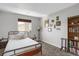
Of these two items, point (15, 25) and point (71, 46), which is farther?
point (71, 46)

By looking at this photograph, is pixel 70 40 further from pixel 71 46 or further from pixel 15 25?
pixel 15 25

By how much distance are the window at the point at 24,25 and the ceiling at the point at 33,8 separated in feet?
0.46

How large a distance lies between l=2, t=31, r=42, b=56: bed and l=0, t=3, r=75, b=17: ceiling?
39 centimetres

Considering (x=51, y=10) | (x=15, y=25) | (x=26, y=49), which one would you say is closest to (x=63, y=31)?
(x=51, y=10)

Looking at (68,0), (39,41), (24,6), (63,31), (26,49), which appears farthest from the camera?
(63,31)

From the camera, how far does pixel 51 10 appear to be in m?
1.44

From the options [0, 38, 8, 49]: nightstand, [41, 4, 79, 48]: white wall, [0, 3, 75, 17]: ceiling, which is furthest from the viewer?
[41, 4, 79, 48]: white wall

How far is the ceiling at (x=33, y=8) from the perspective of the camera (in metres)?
1.21

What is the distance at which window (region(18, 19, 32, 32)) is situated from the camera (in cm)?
137

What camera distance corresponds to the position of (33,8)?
132 centimetres

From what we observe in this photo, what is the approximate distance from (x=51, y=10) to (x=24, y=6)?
0.50 metres

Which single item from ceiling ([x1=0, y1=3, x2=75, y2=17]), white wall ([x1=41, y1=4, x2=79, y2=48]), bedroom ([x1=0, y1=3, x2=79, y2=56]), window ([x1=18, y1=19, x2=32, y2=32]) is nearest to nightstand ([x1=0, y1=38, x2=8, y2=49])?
bedroom ([x1=0, y1=3, x2=79, y2=56])

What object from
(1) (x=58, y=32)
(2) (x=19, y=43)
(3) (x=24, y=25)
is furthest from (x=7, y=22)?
(1) (x=58, y=32)

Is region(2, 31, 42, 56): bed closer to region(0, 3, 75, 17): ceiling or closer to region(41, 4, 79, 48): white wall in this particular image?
region(41, 4, 79, 48): white wall
